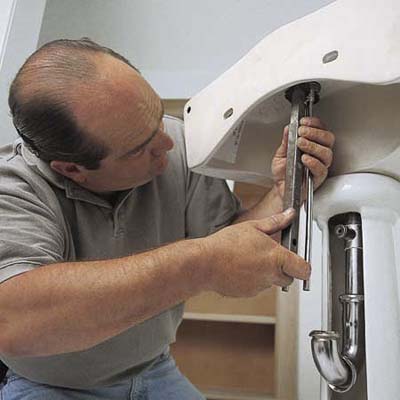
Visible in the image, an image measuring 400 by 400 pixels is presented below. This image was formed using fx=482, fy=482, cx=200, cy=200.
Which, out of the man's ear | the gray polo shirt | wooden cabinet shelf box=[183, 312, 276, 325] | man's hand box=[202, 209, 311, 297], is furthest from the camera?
wooden cabinet shelf box=[183, 312, 276, 325]

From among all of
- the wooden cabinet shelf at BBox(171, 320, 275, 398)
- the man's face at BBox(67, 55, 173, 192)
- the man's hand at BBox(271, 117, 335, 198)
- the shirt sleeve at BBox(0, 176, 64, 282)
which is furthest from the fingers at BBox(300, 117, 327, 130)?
the wooden cabinet shelf at BBox(171, 320, 275, 398)

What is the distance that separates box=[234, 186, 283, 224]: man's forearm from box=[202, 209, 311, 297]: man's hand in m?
0.18

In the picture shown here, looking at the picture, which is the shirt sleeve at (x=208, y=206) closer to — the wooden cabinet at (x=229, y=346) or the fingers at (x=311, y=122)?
the fingers at (x=311, y=122)

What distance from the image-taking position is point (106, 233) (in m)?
0.74

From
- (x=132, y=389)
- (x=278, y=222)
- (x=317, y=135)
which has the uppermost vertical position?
(x=317, y=135)

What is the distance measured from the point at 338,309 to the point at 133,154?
34 centimetres

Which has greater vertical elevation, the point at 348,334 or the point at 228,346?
the point at 228,346

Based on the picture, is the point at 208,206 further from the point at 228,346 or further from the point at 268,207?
the point at 228,346

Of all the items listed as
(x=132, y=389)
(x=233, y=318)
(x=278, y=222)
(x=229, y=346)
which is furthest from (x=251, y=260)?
(x=229, y=346)

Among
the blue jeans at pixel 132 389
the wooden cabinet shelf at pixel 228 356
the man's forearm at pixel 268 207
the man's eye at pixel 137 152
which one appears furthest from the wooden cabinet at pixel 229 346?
the man's eye at pixel 137 152

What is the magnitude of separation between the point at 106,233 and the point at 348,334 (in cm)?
39

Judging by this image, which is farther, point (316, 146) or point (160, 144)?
point (160, 144)

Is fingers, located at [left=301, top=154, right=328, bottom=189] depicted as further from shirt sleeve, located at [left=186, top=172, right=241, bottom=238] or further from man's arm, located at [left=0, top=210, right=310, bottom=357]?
shirt sleeve, located at [left=186, top=172, right=241, bottom=238]

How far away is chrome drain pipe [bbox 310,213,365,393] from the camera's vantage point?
1.63ft
